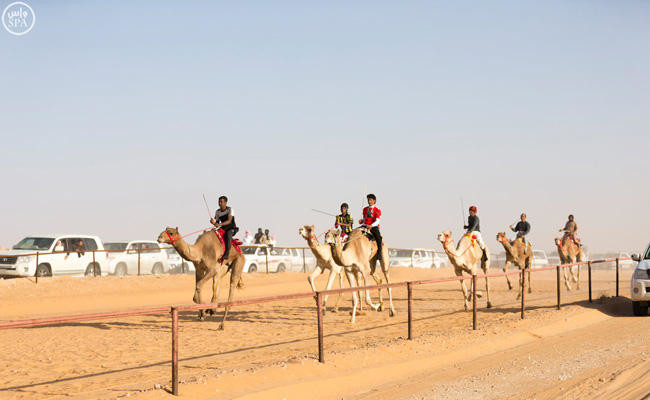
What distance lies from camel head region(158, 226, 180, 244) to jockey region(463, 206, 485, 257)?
8.11 meters

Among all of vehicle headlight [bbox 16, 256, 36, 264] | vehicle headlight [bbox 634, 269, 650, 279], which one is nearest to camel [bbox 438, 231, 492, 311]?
vehicle headlight [bbox 634, 269, 650, 279]

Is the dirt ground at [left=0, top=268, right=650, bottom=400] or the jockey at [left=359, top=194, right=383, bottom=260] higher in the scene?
the jockey at [left=359, top=194, right=383, bottom=260]

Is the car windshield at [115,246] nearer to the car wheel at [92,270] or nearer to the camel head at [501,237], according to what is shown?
the car wheel at [92,270]

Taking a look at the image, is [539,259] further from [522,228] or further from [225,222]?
[225,222]

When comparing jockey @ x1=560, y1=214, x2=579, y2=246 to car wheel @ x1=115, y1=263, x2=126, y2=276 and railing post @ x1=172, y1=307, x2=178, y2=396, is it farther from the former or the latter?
railing post @ x1=172, y1=307, x2=178, y2=396

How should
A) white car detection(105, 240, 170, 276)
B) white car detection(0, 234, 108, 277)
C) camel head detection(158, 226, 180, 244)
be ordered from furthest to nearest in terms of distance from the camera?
white car detection(105, 240, 170, 276), white car detection(0, 234, 108, 277), camel head detection(158, 226, 180, 244)

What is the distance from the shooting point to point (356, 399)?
8.45 meters

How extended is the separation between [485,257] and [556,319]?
480 cm

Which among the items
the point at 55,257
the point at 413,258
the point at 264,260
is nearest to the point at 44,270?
the point at 55,257

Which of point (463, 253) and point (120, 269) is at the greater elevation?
point (463, 253)

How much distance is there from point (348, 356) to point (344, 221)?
296 inches

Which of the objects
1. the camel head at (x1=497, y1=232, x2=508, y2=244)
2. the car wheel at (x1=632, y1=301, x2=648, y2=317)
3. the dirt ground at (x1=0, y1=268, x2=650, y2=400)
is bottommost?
the dirt ground at (x1=0, y1=268, x2=650, y2=400)

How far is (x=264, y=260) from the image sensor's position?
36.6 metres

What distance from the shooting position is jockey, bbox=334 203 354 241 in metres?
17.5
